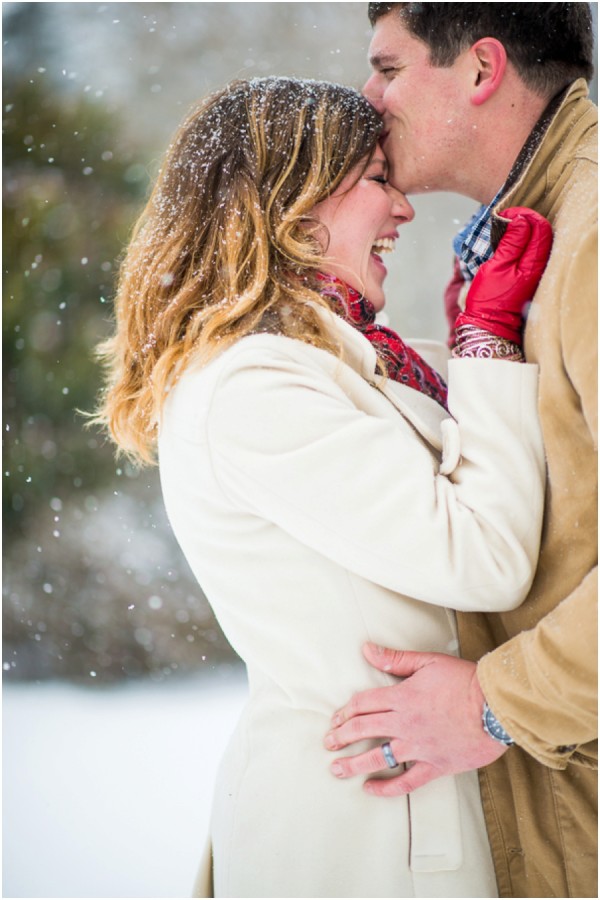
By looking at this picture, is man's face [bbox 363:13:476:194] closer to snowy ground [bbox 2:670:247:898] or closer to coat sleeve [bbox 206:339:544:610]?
coat sleeve [bbox 206:339:544:610]

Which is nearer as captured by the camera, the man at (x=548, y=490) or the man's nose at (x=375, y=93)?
the man at (x=548, y=490)

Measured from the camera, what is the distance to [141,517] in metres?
4.35

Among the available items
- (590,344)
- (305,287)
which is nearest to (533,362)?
(590,344)

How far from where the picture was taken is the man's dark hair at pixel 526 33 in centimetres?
151

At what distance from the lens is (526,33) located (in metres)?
1.51

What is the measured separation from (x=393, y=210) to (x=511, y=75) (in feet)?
1.00

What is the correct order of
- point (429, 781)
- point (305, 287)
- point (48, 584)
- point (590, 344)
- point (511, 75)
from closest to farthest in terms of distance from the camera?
point (590, 344) → point (429, 781) → point (305, 287) → point (511, 75) → point (48, 584)

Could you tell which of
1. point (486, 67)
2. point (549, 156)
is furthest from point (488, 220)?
point (486, 67)

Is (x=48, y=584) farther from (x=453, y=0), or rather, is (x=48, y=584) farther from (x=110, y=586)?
(x=453, y=0)

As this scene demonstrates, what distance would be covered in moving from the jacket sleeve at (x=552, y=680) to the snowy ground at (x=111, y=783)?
6.12ft

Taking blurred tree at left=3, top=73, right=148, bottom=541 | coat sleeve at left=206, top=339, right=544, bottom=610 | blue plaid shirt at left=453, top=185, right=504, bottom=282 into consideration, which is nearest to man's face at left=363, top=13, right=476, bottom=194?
blue plaid shirt at left=453, top=185, right=504, bottom=282

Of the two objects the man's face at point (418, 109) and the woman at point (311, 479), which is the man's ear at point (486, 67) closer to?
the man's face at point (418, 109)

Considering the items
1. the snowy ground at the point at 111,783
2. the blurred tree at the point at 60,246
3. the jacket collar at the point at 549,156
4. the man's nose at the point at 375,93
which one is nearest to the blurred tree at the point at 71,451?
the blurred tree at the point at 60,246

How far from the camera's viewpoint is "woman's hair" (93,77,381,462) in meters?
1.33
